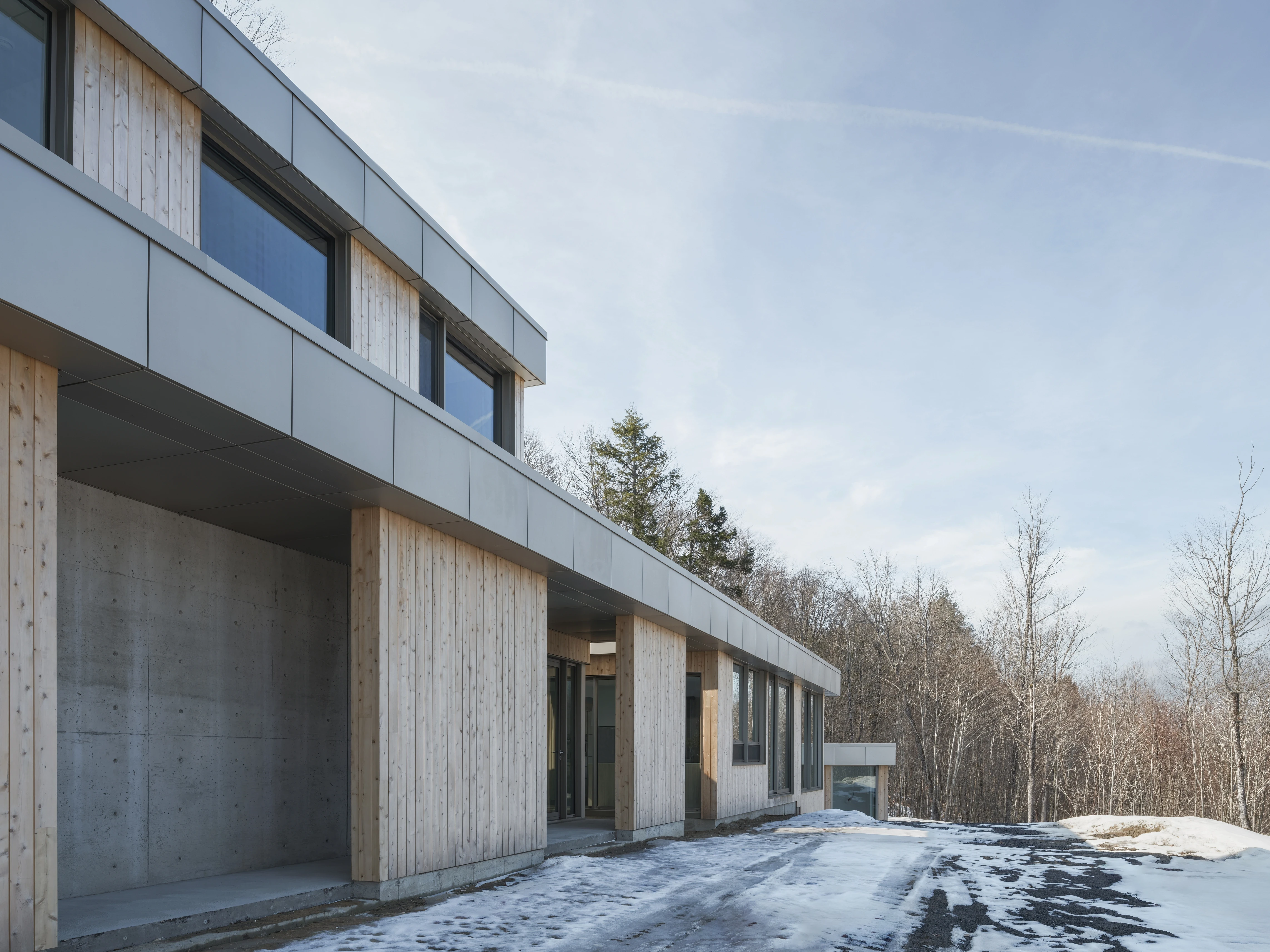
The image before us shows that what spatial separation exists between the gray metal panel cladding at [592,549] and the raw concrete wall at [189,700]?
9.03 feet

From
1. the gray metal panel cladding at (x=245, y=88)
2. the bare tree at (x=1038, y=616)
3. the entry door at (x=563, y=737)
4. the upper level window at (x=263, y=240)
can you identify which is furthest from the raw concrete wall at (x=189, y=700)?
the bare tree at (x=1038, y=616)

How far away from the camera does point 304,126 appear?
32.0ft

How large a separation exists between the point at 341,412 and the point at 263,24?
16203 millimetres

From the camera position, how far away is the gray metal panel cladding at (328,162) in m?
9.67

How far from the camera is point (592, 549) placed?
12109mm

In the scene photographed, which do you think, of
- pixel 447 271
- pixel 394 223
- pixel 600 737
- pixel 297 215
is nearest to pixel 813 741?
pixel 600 737

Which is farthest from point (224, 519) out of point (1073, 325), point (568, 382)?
point (568, 382)

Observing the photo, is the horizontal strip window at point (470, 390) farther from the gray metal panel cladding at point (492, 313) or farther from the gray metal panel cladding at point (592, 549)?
the gray metal panel cladding at point (592, 549)

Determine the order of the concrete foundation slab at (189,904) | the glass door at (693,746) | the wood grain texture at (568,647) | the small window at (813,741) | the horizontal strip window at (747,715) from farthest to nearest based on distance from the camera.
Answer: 1. the small window at (813,741)
2. the horizontal strip window at (747,715)
3. the glass door at (693,746)
4. the wood grain texture at (568,647)
5. the concrete foundation slab at (189,904)

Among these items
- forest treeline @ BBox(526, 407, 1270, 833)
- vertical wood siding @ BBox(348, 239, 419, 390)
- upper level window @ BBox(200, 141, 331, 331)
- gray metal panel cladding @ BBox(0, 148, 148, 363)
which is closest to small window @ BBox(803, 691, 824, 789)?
forest treeline @ BBox(526, 407, 1270, 833)

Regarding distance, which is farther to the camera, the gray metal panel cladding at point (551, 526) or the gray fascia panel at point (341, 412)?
the gray metal panel cladding at point (551, 526)

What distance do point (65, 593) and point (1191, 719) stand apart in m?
32.7

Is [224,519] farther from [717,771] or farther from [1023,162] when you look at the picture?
[1023,162]

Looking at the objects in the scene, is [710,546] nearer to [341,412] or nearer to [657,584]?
[657,584]
